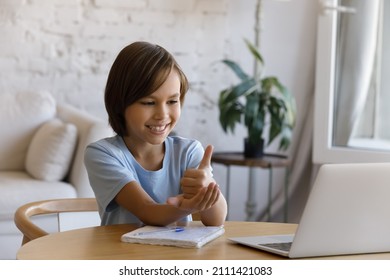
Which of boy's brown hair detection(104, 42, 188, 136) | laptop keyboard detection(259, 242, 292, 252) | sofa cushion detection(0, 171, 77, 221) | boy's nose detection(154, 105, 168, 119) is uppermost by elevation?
boy's brown hair detection(104, 42, 188, 136)

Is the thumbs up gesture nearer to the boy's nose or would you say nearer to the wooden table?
the wooden table

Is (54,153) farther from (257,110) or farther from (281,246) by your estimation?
(281,246)

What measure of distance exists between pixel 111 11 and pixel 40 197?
1.25 m

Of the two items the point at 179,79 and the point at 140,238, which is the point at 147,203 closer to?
the point at 140,238

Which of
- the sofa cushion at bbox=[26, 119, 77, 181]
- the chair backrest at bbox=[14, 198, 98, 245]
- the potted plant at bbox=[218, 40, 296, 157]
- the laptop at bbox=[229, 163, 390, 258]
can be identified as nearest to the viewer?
the laptop at bbox=[229, 163, 390, 258]

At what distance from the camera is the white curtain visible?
3584mm

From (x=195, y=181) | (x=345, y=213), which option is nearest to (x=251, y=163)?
(x=195, y=181)

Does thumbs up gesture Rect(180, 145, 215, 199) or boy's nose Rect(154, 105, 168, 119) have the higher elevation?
boy's nose Rect(154, 105, 168, 119)

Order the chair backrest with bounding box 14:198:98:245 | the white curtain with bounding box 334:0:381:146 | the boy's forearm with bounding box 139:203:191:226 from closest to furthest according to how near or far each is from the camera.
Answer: the boy's forearm with bounding box 139:203:191:226 < the chair backrest with bounding box 14:198:98:245 < the white curtain with bounding box 334:0:381:146

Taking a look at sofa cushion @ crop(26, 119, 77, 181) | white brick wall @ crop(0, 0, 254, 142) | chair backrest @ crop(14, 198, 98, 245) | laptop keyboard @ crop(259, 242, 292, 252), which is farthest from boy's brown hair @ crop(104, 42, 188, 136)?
white brick wall @ crop(0, 0, 254, 142)

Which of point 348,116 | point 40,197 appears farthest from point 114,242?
point 348,116

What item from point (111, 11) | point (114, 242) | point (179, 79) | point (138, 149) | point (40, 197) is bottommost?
point (40, 197)

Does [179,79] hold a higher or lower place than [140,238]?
higher
